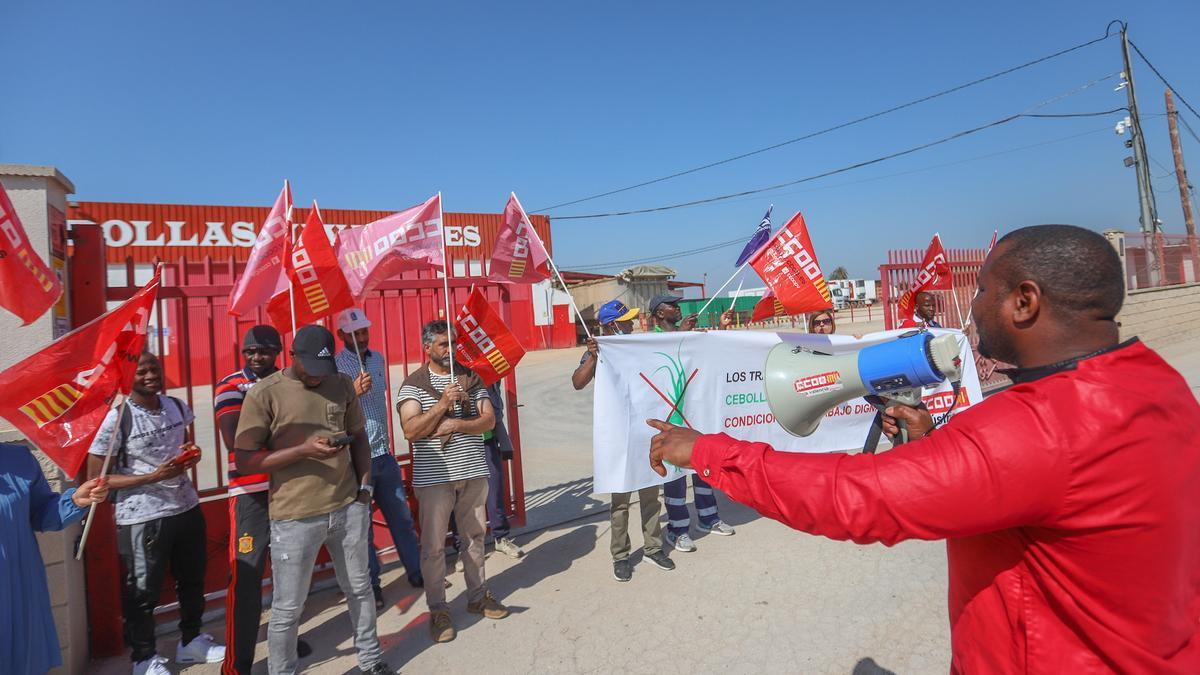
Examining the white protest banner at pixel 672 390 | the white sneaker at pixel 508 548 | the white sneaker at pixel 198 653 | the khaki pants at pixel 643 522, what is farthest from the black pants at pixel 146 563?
the khaki pants at pixel 643 522

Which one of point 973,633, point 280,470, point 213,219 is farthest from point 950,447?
point 213,219

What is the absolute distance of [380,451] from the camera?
4.62 m

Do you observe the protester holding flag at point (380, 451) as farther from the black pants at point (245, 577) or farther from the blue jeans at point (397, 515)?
the black pants at point (245, 577)

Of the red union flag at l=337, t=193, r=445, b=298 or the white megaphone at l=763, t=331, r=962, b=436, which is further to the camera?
the red union flag at l=337, t=193, r=445, b=298

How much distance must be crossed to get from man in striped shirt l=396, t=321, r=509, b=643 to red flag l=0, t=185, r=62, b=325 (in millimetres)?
1818


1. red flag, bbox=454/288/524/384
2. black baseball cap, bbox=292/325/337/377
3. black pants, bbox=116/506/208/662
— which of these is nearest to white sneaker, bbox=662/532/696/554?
red flag, bbox=454/288/524/384

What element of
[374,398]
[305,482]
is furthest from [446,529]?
[374,398]

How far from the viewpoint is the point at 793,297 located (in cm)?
555

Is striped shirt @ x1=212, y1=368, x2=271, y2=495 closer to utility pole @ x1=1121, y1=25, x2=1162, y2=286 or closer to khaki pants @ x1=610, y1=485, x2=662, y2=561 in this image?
khaki pants @ x1=610, y1=485, x2=662, y2=561

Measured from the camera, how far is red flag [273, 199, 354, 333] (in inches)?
159

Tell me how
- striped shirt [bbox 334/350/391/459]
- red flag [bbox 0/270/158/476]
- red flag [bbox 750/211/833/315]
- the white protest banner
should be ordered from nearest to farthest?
1. red flag [bbox 0/270/158/476]
2. the white protest banner
3. striped shirt [bbox 334/350/391/459]
4. red flag [bbox 750/211/833/315]

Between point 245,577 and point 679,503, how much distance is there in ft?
9.98

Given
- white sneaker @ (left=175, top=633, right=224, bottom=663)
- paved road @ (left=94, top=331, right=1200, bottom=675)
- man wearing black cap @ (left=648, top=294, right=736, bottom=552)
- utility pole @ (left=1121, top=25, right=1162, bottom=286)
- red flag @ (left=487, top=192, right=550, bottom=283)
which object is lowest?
paved road @ (left=94, top=331, right=1200, bottom=675)

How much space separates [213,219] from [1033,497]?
79.1 feet
